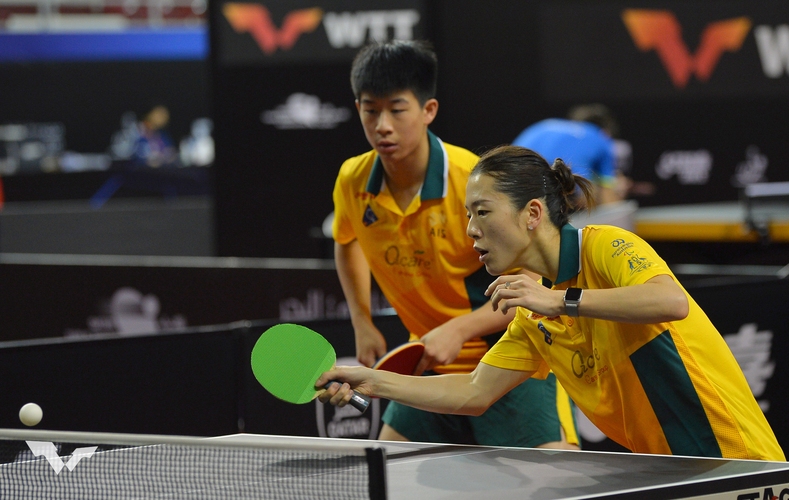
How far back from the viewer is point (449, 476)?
246cm

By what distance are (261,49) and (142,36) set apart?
12262 mm

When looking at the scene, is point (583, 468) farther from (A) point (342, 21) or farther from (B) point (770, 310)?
(A) point (342, 21)

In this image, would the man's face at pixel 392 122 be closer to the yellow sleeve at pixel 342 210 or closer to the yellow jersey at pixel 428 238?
the yellow jersey at pixel 428 238

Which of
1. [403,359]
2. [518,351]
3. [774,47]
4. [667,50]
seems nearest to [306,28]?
[667,50]

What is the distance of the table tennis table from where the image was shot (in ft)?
7.27

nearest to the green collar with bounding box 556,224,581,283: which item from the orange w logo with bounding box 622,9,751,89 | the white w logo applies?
the orange w logo with bounding box 622,9,751,89

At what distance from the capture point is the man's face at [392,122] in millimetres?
3398

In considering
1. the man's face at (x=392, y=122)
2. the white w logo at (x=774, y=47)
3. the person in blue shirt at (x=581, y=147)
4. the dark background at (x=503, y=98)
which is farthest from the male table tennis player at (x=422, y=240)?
the white w logo at (x=774, y=47)

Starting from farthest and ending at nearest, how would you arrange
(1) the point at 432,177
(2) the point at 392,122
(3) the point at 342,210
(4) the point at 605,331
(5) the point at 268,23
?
(5) the point at 268,23
(3) the point at 342,210
(1) the point at 432,177
(2) the point at 392,122
(4) the point at 605,331

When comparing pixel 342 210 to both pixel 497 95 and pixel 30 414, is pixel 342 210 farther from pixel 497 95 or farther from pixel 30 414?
pixel 497 95

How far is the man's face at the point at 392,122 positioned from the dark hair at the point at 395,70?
2 centimetres

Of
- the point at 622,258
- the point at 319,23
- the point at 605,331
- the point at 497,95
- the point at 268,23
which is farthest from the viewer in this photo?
the point at 497,95

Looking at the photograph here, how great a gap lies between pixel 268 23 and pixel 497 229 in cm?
679

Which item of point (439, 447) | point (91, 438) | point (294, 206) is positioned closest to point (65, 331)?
point (294, 206)
